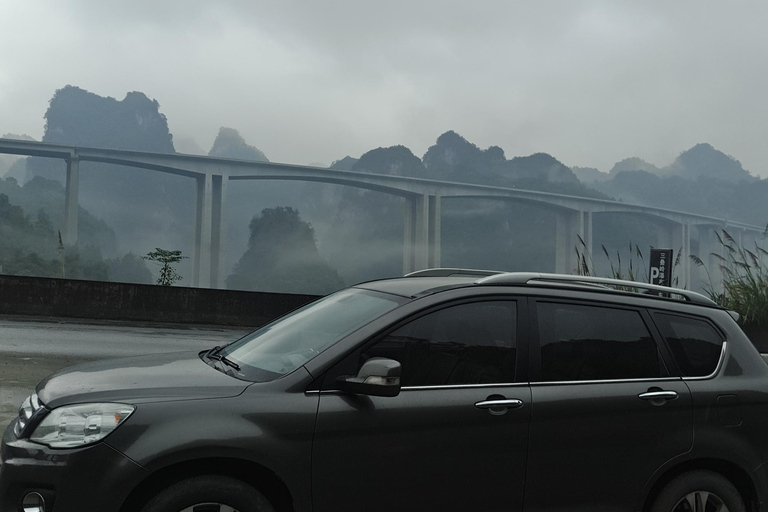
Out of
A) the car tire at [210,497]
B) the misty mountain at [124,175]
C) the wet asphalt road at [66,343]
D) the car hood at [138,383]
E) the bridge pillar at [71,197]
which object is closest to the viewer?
the car tire at [210,497]

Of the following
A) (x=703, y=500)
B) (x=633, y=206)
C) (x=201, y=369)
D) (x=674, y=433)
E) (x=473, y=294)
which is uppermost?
(x=633, y=206)

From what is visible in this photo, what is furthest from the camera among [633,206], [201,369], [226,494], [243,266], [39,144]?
[243,266]

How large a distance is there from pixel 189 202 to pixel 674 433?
163 meters

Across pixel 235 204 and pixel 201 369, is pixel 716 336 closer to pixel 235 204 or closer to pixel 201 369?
pixel 201 369

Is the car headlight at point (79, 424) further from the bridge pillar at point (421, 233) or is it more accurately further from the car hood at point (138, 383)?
the bridge pillar at point (421, 233)

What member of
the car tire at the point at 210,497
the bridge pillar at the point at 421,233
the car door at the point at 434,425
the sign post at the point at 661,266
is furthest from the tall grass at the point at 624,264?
the bridge pillar at the point at 421,233

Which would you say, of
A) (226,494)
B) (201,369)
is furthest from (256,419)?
(201,369)

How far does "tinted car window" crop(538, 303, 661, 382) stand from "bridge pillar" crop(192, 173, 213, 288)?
78322mm

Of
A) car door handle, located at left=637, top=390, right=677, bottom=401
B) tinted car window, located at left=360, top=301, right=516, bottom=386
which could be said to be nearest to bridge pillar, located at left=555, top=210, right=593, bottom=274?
car door handle, located at left=637, top=390, right=677, bottom=401

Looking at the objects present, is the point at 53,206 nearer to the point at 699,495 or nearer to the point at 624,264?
the point at 624,264

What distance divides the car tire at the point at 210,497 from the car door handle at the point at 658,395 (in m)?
1.75

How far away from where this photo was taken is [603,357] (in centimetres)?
363

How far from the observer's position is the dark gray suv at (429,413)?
286 cm

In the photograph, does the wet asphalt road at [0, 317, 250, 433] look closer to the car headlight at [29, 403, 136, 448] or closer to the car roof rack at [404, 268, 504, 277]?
the car headlight at [29, 403, 136, 448]
